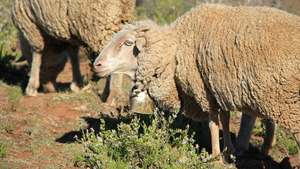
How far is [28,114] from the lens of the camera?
20.0ft

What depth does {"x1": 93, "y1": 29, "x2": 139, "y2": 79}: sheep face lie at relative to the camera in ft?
13.9

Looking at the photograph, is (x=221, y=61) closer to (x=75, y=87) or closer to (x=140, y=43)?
(x=140, y=43)

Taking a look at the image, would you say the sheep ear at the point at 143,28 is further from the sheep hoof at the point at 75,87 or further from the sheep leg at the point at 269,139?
the sheep hoof at the point at 75,87

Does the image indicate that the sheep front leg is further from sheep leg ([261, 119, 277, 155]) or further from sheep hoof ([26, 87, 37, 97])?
sheep leg ([261, 119, 277, 155])

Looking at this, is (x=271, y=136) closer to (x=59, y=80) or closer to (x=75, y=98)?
(x=75, y=98)

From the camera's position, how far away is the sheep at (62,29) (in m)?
5.80

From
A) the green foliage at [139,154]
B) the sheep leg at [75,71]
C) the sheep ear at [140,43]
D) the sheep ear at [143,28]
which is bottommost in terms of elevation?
the green foliage at [139,154]

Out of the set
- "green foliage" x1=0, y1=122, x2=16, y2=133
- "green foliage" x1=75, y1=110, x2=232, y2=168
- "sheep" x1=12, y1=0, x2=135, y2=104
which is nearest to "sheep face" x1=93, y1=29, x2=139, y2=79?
"green foliage" x1=75, y1=110, x2=232, y2=168

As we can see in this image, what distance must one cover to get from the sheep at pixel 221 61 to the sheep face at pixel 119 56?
0.4 inches

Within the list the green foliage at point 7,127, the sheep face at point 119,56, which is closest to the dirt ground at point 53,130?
the green foliage at point 7,127

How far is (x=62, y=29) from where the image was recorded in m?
6.35

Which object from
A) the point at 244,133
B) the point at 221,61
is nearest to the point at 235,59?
the point at 221,61

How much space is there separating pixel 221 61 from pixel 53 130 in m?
2.92

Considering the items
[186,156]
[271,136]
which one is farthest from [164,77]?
[271,136]
